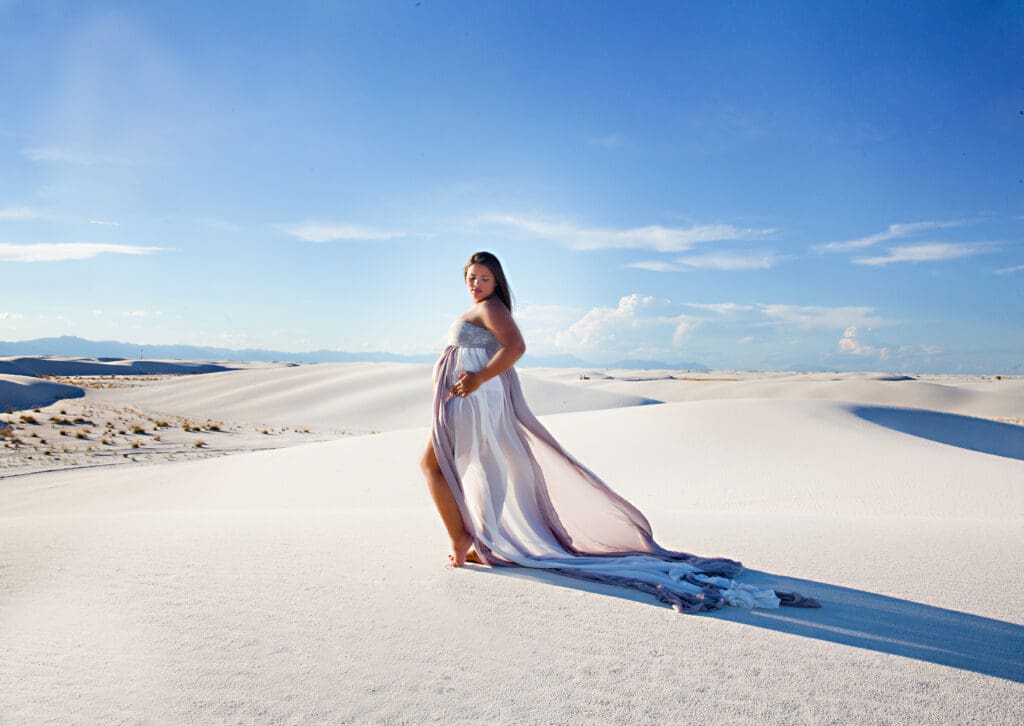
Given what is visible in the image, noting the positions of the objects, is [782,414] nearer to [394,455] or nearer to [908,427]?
[908,427]

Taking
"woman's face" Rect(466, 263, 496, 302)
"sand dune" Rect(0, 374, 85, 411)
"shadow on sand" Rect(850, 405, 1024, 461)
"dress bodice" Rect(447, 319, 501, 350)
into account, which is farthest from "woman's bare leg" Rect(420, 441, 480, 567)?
"sand dune" Rect(0, 374, 85, 411)

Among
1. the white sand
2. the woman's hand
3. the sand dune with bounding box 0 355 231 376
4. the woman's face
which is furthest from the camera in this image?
the sand dune with bounding box 0 355 231 376

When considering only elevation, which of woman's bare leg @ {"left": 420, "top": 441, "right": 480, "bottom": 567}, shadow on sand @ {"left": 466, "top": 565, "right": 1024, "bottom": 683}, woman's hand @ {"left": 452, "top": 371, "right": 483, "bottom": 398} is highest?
woman's hand @ {"left": 452, "top": 371, "right": 483, "bottom": 398}

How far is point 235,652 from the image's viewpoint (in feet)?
9.04

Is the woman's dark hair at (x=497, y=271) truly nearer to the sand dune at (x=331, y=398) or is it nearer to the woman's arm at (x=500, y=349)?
the woman's arm at (x=500, y=349)

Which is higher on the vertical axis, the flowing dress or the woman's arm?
the woman's arm

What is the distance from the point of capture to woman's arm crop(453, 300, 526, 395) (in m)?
3.86

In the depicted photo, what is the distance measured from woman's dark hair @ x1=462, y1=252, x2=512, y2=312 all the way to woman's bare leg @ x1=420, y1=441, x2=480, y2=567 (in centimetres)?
93

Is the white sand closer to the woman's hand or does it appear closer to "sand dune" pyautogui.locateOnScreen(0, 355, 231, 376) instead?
the woman's hand

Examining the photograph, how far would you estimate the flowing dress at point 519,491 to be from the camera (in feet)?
12.8

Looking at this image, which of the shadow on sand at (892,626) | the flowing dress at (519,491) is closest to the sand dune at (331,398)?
the flowing dress at (519,491)

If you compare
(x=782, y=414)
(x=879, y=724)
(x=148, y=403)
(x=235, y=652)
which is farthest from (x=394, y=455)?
(x=148, y=403)

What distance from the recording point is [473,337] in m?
3.99

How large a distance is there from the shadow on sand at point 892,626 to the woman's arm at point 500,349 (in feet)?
3.44
